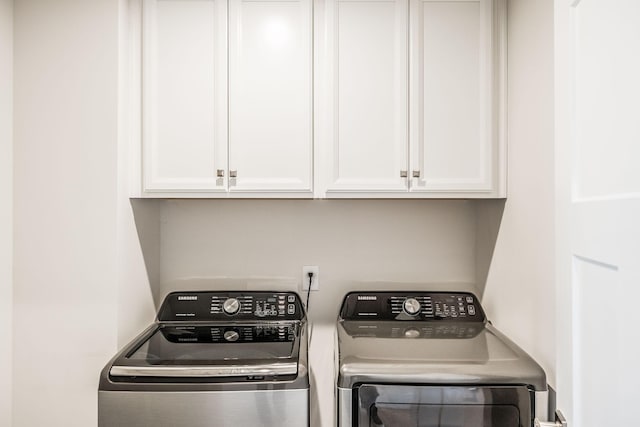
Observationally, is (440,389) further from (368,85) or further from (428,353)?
(368,85)

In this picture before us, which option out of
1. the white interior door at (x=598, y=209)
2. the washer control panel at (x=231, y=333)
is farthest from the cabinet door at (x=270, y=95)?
the white interior door at (x=598, y=209)

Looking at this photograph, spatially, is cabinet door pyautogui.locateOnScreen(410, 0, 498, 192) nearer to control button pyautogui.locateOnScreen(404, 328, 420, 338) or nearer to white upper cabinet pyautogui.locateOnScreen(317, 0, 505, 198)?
white upper cabinet pyautogui.locateOnScreen(317, 0, 505, 198)

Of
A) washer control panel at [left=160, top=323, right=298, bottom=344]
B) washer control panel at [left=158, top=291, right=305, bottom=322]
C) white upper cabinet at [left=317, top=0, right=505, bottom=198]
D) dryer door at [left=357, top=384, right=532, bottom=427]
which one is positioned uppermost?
white upper cabinet at [left=317, top=0, right=505, bottom=198]

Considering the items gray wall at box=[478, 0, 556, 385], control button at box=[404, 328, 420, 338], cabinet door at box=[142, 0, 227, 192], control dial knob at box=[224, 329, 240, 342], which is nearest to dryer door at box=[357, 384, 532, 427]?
gray wall at box=[478, 0, 556, 385]

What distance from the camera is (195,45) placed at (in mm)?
1737

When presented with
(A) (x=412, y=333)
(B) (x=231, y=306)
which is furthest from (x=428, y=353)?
(B) (x=231, y=306)

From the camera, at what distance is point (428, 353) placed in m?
1.49

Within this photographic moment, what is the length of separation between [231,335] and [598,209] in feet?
4.20

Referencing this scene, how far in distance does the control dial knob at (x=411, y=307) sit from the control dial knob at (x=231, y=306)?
662mm

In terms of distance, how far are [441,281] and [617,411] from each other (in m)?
1.28

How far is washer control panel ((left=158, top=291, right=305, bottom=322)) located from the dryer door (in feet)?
2.03

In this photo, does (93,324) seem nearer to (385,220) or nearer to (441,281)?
(385,220)

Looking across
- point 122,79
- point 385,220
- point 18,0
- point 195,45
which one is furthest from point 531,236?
point 18,0

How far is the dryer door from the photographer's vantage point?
1.35 metres
